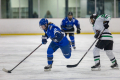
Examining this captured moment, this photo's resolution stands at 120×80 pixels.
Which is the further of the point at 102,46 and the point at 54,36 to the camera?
the point at 102,46

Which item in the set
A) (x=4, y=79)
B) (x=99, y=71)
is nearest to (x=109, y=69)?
(x=99, y=71)

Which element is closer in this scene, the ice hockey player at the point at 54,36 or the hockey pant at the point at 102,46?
the ice hockey player at the point at 54,36

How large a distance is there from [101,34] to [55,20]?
12363mm

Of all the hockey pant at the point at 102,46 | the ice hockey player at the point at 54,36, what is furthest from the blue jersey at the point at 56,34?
the hockey pant at the point at 102,46

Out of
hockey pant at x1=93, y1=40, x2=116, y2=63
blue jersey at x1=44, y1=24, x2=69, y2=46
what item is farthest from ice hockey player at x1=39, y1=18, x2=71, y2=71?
hockey pant at x1=93, y1=40, x2=116, y2=63

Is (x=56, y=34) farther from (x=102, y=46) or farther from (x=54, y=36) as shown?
(x=102, y=46)

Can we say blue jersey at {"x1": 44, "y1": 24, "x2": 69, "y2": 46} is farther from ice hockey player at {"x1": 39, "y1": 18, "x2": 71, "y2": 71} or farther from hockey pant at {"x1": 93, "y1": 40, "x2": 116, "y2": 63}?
hockey pant at {"x1": 93, "y1": 40, "x2": 116, "y2": 63}

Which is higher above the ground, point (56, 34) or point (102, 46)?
point (56, 34)

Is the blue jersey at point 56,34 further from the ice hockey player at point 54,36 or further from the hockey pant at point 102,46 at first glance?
the hockey pant at point 102,46

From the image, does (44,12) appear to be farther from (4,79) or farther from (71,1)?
(4,79)

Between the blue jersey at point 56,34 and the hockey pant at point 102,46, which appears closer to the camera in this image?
the blue jersey at point 56,34

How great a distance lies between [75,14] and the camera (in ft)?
57.7


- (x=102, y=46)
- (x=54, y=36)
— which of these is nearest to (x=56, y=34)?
(x=54, y=36)

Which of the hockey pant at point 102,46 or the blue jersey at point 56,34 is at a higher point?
the blue jersey at point 56,34
